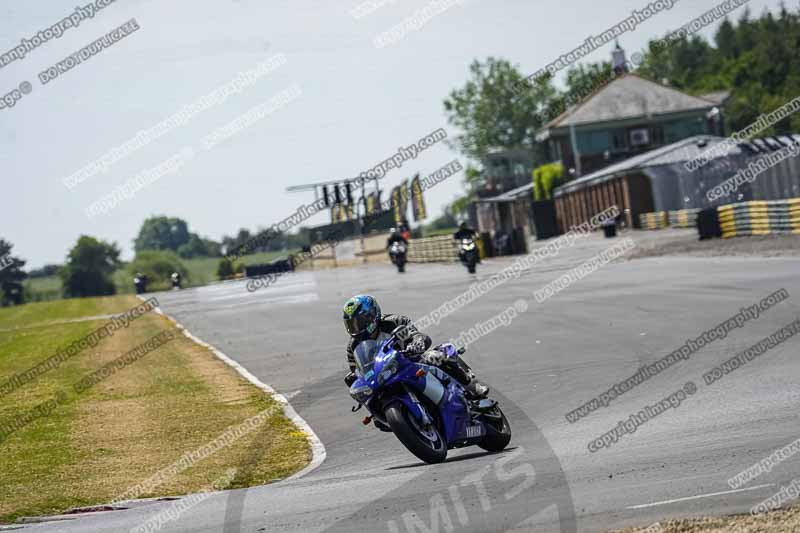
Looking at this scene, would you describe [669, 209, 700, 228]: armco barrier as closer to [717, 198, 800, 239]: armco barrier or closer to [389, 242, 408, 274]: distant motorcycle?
[389, 242, 408, 274]: distant motorcycle

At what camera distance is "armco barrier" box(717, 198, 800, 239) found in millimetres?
36938

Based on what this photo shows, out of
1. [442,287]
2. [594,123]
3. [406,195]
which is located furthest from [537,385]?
[594,123]

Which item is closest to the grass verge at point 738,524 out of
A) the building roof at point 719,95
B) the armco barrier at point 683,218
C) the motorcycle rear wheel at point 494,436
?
the motorcycle rear wheel at point 494,436

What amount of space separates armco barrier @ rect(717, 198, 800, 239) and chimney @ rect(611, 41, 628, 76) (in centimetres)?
6117

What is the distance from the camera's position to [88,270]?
125 m

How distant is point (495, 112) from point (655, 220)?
67194 millimetres

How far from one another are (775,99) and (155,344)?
317 feet

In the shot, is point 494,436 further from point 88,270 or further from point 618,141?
point 88,270

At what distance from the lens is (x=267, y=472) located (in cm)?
1207

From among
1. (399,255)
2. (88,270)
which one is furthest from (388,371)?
(88,270)

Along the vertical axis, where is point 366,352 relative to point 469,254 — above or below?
above

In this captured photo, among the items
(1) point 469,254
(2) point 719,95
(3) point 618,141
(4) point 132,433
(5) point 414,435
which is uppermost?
(2) point 719,95

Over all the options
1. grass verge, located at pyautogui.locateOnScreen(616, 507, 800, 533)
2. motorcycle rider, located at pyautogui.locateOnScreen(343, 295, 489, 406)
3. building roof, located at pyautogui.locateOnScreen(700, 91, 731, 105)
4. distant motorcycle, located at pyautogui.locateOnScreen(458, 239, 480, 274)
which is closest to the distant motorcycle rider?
distant motorcycle, located at pyautogui.locateOnScreen(458, 239, 480, 274)

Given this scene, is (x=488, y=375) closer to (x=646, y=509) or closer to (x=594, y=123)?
(x=646, y=509)
